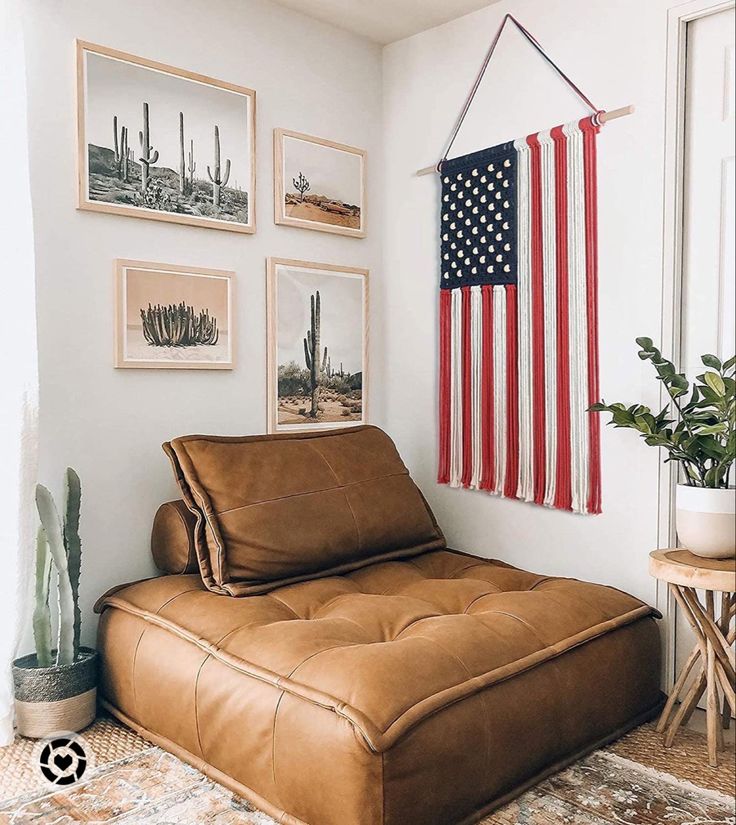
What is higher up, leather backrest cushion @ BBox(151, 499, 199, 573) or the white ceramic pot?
the white ceramic pot

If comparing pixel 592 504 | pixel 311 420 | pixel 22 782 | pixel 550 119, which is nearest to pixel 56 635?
pixel 22 782

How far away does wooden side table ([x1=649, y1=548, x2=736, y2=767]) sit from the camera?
100 centimetres

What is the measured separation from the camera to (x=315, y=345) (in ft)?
8.96

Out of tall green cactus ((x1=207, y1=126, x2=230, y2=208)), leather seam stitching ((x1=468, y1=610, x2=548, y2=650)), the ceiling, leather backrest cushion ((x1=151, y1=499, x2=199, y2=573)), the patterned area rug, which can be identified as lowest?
the patterned area rug

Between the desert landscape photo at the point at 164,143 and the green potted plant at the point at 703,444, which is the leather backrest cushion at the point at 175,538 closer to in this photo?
the desert landscape photo at the point at 164,143

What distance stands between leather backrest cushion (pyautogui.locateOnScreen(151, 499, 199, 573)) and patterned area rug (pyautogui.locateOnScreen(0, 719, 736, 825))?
1.56 ft

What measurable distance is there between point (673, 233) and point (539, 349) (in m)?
1.13

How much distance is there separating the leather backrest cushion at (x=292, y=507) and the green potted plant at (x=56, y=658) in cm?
31

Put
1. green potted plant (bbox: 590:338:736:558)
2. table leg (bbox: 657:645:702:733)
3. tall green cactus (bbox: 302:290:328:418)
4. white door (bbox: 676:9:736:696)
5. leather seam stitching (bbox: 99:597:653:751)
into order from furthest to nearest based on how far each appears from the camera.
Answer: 1. tall green cactus (bbox: 302:290:328:418)
2. table leg (bbox: 657:645:702:733)
3. leather seam stitching (bbox: 99:597:653:751)
4. green potted plant (bbox: 590:338:736:558)
5. white door (bbox: 676:9:736:696)

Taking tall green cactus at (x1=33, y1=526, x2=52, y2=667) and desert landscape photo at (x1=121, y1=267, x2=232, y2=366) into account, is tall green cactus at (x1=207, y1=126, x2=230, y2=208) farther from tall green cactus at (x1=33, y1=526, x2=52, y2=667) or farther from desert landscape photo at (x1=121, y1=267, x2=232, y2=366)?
tall green cactus at (x1=33, y1=526, x2=52, y2=667)

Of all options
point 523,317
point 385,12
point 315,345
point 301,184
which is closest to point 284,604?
point 315,345

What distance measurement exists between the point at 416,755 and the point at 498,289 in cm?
150

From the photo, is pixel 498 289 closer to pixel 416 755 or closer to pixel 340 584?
pixel 340 584

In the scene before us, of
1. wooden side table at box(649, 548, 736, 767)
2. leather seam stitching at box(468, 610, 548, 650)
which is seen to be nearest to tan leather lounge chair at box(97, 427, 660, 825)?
leather seam stitching at box(468, 610, 548, 650)
